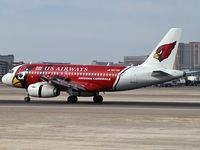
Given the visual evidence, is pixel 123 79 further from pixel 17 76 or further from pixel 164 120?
pixel 164 120

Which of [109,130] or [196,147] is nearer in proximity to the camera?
[196,147]

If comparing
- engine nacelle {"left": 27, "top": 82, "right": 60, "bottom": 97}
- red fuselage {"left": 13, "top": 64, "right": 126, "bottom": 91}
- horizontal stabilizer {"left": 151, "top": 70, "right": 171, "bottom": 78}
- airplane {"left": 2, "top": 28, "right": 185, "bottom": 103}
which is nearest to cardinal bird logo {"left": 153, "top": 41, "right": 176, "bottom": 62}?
airplane {"left": 2, "top": 28, "right": 185, "bottom": 103}

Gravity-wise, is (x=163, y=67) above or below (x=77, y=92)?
above

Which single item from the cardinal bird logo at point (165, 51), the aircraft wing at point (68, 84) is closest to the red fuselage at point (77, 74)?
the aircraft wing at point (68, 84)

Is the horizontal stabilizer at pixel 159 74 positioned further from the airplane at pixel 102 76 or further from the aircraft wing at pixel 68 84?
the aircraft wing at pixel 68 84

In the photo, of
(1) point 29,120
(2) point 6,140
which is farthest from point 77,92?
(2) point 6,140

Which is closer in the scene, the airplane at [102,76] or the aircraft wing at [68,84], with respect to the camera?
the airplane at [102,76]

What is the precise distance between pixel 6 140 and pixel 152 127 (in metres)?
9.00

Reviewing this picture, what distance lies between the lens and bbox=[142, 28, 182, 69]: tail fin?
1746 inches

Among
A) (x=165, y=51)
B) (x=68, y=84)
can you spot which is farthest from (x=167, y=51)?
(x=68, y=84)

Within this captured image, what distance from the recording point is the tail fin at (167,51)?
145ft

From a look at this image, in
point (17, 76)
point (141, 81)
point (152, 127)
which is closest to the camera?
point (152, 127)

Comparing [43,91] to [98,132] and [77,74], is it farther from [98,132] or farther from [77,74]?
[98,132]

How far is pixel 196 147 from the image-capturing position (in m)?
17.2
